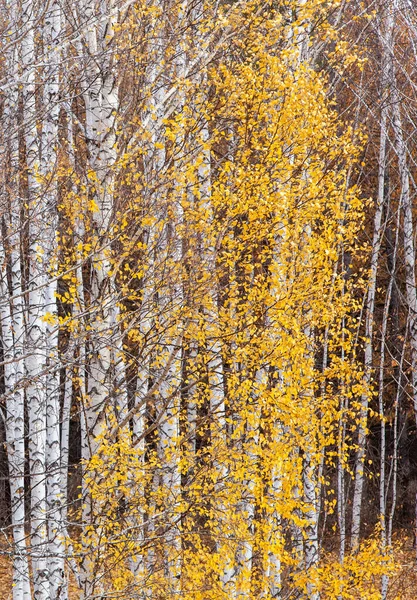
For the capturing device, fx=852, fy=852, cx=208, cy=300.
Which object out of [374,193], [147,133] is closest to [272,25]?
[147,133]

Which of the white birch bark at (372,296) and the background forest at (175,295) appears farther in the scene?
the white birch bark at (372,296)

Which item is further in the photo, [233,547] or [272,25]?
[272,25]

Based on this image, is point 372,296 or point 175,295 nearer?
point 175,295

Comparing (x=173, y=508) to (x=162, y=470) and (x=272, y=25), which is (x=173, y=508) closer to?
(x=162, y=470)

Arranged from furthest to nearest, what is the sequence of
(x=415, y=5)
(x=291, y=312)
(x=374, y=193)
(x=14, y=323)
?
1. (x=374, y=193)
2. (x=415, y=5)
3. (x=14, y=323)
4. (x=291, y=312)

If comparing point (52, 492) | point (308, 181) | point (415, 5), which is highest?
point (415, 5)

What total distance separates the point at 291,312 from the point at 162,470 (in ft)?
6.50

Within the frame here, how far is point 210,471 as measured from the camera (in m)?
7.77

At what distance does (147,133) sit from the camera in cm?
718

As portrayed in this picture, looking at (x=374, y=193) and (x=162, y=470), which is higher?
(x=374, y=193)

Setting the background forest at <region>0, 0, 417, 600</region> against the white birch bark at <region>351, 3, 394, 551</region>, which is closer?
the background forest at <region>0, 0, 417, 600</region>

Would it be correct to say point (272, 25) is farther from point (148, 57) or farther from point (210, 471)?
point (210, 471)

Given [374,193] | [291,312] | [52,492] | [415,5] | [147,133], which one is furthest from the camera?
[374,193]

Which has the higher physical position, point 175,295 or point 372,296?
point 372,296
